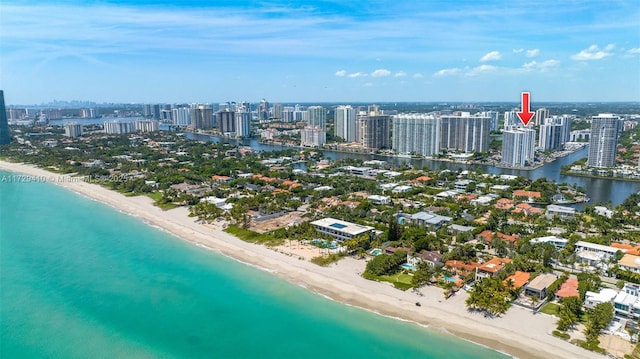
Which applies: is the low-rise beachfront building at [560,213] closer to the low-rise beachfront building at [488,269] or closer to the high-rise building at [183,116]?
the low-rise beachfront building at [488,269]

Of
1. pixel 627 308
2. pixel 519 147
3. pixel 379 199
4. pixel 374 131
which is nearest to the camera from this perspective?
pixel 627 308

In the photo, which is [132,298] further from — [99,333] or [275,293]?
[275,293]

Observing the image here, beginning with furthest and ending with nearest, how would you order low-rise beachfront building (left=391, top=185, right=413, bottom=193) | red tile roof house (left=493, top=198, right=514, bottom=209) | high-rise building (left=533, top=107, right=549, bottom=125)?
1. high-rise building (left=533, top=107, right=549, bottom=125)
2. low-rise beachfront building (left=391, top=185, right=413, bottom=193)
3. red tile roof house (left=493, top=198, right=514, bottom=209)

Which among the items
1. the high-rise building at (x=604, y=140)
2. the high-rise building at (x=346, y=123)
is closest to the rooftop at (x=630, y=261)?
the high-rise building at (x=604, y=140)

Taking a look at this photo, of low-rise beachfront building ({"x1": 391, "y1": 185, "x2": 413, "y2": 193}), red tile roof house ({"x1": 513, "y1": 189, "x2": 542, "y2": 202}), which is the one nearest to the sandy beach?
low-rise beachfront building ({"x1": 391, "y1": 185, "x2": 413, "y2": 193})

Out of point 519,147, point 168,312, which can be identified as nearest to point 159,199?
point 168,312

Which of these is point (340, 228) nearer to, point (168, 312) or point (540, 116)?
point (168, 312)

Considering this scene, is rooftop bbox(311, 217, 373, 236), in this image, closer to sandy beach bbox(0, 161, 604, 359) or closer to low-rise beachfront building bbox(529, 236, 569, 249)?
sandy beach bbox(0, 161, 604, 359)
